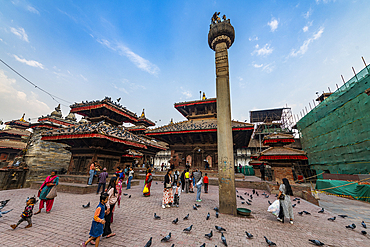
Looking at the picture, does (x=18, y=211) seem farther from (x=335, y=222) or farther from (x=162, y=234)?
(x=335, y=222)

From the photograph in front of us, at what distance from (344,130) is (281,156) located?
12.9 meters

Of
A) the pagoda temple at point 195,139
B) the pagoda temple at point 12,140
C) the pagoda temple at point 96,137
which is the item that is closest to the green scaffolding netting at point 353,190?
the pagoda temple at point 195,139

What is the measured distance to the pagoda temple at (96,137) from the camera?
33.2ft

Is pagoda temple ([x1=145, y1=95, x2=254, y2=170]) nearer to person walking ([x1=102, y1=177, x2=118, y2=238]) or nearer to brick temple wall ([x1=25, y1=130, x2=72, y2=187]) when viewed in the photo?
brick temple wall ([x1=25, y1=130, x2=72, y2=187])

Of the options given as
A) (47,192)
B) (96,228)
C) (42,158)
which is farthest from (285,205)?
(42,158)

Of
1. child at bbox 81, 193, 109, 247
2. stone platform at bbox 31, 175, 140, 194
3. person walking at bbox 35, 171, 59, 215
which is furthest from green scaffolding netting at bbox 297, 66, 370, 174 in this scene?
person walking at bbox 35, 171, 59, 215

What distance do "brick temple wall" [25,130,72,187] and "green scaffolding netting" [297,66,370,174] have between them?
32.4 metres

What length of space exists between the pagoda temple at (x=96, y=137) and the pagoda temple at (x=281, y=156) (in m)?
10.4

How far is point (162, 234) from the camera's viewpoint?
13.1 feet

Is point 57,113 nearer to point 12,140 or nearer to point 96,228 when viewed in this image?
point 12,140

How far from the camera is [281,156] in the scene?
11.6 meters

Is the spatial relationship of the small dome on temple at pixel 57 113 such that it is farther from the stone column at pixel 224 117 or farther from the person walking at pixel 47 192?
the stone column at pixel 224 117

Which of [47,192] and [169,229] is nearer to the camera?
[169,229]

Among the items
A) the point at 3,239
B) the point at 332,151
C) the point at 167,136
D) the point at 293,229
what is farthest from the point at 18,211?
the point at 332,151
